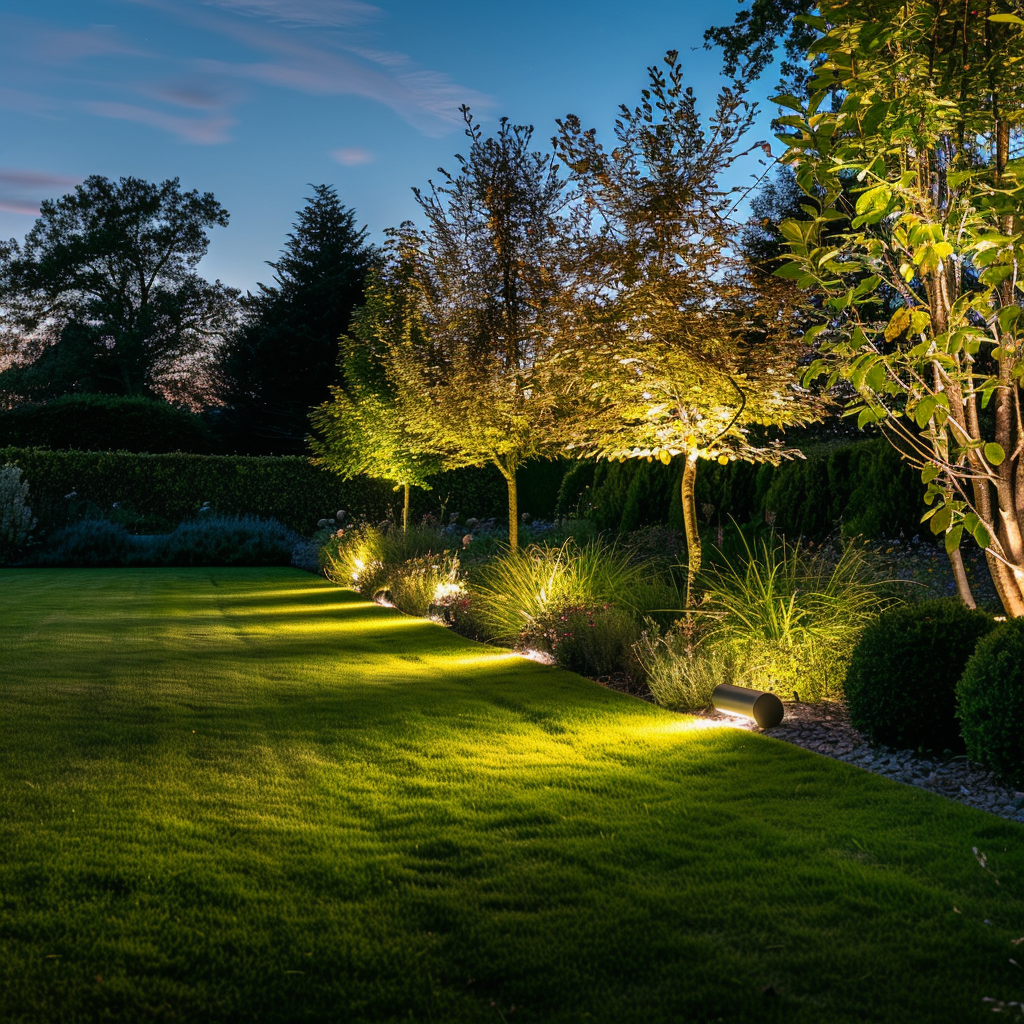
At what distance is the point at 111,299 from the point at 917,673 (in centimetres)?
3709

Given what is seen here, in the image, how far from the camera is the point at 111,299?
35.8 meters

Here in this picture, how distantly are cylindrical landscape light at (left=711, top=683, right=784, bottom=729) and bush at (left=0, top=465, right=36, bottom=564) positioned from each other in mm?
18047

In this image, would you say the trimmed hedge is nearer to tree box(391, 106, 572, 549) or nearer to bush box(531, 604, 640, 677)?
tree box(391, 106, 572, 549)

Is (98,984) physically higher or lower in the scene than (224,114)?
lower

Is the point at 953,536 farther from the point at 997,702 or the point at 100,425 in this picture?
the point at 100,425

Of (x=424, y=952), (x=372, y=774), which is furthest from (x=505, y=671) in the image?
(x=424, y=952)

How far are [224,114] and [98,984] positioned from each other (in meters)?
15.0

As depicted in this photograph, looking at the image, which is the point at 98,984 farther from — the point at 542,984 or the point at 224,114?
the point at 224,114

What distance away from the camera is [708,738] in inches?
222

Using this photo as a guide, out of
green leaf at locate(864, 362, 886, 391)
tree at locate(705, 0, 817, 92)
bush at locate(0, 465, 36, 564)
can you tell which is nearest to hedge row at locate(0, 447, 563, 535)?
bush at locate(0, 465, 36, 564)

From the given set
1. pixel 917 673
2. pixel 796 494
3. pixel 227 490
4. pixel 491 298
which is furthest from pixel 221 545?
pixel 917 673

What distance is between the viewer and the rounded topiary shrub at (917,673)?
16.4ft

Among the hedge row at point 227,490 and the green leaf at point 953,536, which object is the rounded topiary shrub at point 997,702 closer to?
the green leaf at point 953,536

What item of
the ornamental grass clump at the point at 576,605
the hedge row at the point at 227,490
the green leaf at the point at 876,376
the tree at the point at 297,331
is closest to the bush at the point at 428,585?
the ornamental grass clump at the point at 576,605
